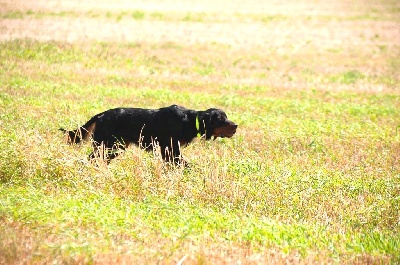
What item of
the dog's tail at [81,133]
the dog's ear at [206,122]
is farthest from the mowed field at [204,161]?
the dog's ear at [206,122]

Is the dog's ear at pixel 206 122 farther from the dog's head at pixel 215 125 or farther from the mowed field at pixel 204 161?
the mowed field at pixel 204 161

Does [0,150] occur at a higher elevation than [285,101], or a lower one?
higher

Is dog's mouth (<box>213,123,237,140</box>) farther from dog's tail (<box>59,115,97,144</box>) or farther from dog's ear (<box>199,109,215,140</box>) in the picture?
dog's tail (<box>59,115,97,144</box>)

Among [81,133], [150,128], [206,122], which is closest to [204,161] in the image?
[206,122]

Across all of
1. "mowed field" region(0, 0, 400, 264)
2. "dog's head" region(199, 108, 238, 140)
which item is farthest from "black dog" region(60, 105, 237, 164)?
"mowed field" region(0, 0, 400, 264)

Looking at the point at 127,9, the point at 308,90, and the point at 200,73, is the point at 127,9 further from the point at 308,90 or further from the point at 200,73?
the point at 308,90

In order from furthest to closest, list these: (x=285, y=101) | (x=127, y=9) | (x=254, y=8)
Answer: (x=254, y=8)
(x=127, y=9)
(x=285, y=101)

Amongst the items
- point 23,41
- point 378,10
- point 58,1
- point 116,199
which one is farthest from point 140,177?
point 378,10

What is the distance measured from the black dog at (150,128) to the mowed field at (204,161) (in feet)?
1.47

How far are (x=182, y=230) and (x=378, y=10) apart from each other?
4957cm

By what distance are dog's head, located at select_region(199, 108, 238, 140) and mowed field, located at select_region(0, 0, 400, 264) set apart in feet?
1.69

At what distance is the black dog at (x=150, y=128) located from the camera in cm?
859

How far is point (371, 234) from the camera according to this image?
20.0 ft

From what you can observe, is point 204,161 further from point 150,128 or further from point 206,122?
point 150,128
